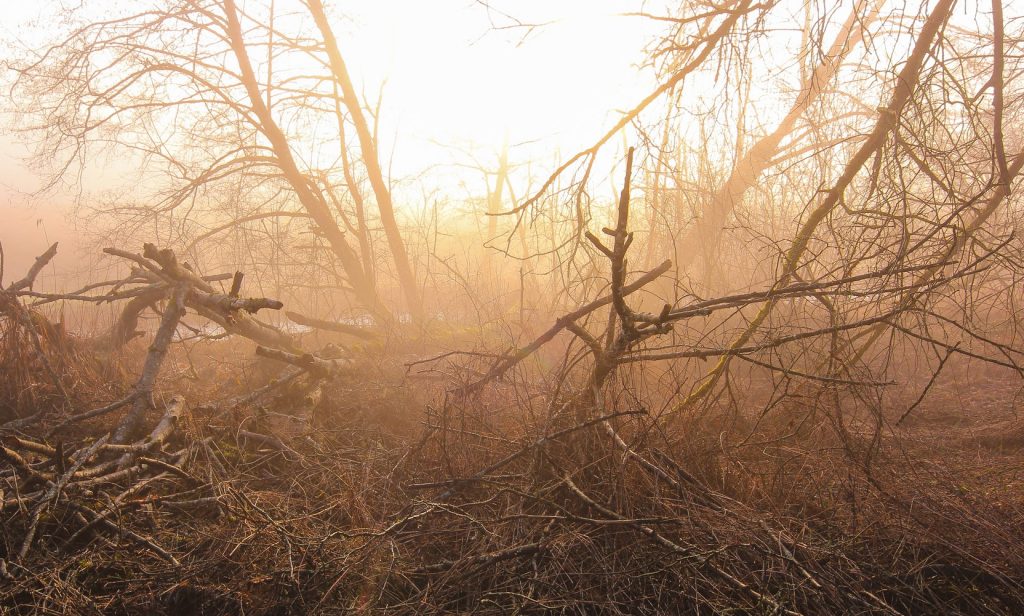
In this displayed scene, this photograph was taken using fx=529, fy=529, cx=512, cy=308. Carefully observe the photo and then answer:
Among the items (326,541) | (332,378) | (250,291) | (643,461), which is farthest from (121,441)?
(250,291)

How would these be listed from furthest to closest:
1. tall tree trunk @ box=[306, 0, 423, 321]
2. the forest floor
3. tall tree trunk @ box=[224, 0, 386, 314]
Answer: tall tree trunk @ box=[306, 0, 423, 321] → tall tree trunk @ box=[224, 0, 386, 314] → the forest floor

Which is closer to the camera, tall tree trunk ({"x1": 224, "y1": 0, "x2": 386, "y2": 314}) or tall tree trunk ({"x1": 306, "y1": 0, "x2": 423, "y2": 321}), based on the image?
tall tree trunk ({"x1": 224, "y1": 0, "x2": 386, "y2": 314})

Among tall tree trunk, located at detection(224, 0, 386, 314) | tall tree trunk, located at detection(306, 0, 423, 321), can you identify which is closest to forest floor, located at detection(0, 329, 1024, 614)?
tall tree trunk, located at detection(224, 0, 386, 314)

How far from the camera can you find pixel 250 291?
9.73 m

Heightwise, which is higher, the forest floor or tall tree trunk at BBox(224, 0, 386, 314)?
tall tree trunk at BBox(224, 0, 386, 314)

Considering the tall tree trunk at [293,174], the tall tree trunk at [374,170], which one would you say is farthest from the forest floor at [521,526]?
the tall tree trunk at [374,170]

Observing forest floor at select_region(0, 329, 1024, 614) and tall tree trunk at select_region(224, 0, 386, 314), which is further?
tall tree trunk at select_region(224, 0, 386, 314)

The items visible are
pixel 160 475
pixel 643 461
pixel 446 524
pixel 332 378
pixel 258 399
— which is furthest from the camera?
pixel 332 378

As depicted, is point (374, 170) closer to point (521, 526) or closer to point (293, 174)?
point (293, 174)

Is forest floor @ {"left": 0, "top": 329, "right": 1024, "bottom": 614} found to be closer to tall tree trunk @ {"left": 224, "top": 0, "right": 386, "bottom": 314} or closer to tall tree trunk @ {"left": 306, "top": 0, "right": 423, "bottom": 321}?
tall tree trunk @ {"left": 224, "top": 0, "right": 386, "bottom": 314}

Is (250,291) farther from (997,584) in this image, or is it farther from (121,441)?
(997,584)

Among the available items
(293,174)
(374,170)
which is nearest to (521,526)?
(293,174)

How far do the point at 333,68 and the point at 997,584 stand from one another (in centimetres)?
1050

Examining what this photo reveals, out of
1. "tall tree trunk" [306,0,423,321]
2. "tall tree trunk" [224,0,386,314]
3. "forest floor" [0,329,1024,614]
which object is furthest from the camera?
"tall tree trunk" [306,0,423,321]
